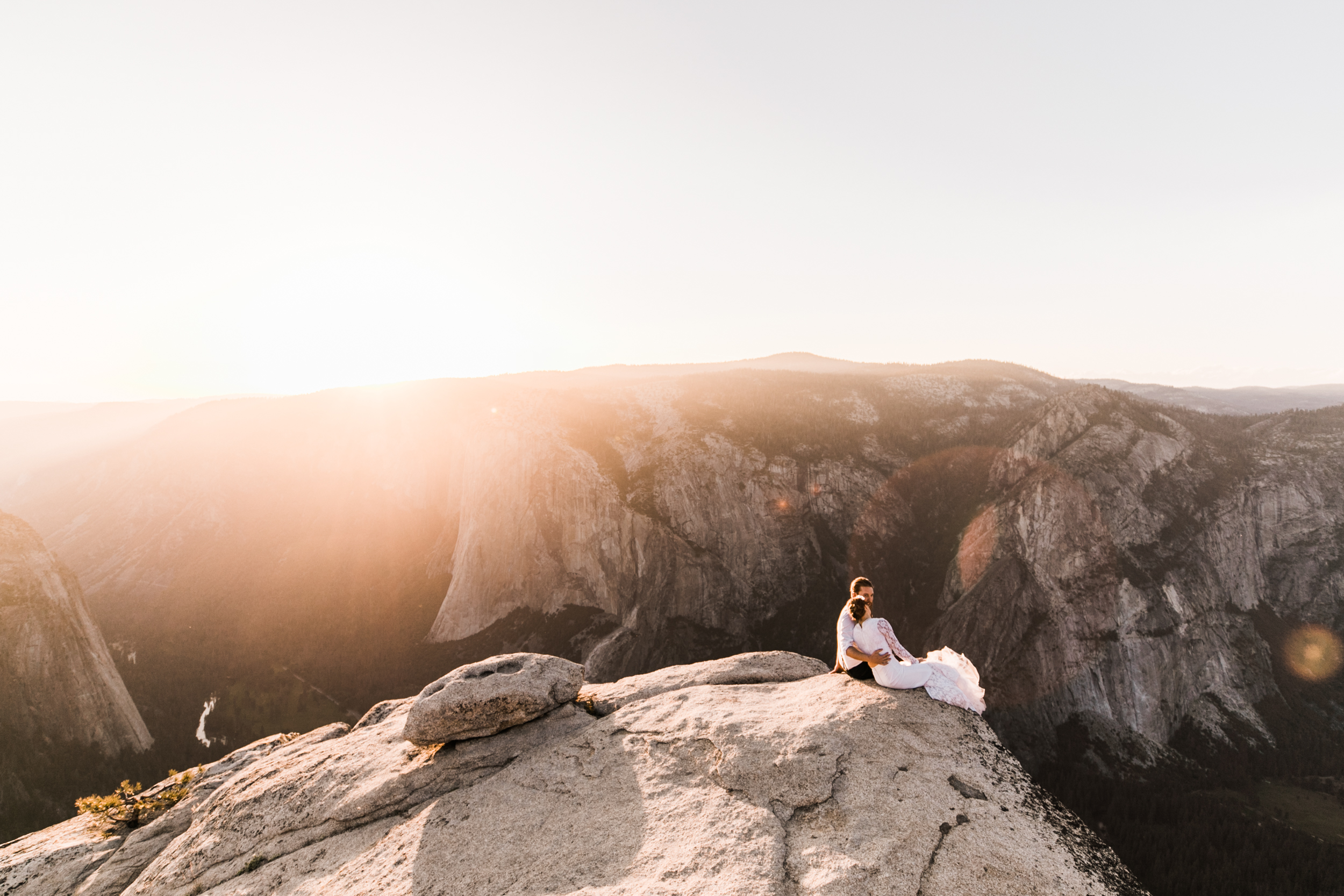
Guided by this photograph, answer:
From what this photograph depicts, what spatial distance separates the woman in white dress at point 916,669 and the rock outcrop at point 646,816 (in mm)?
296

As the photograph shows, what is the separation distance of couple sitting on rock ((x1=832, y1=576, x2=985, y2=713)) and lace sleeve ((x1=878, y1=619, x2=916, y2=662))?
0.04 feet

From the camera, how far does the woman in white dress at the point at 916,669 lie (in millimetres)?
10336

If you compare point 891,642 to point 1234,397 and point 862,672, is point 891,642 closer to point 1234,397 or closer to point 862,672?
point 862,672

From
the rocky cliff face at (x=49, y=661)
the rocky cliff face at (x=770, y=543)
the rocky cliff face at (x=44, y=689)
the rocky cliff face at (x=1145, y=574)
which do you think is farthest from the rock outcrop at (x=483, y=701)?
the rocky cliff face at (x=1145, y=574)

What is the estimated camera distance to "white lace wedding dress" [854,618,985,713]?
406 inches

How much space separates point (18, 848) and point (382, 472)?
69671 mm

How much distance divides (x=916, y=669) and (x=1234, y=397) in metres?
252

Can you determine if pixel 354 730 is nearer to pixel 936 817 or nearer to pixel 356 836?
pixel 356 836

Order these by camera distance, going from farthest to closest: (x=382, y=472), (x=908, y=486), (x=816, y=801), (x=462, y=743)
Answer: (x=382, y=472)
(x=908, y=486)
(x=462, y=743)
(x=816, y=801)

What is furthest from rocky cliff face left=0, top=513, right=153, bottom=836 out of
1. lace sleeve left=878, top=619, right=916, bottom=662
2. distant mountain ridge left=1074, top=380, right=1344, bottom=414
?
distant mountain ridge left=1074, top=380, right=1344, bottom=414

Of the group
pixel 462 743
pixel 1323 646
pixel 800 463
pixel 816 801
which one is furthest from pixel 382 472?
pixel 1323 646

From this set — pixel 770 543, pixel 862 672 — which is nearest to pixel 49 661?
pixel 862 672

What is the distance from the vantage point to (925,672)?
10578 mm

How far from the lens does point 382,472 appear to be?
76.9 m
